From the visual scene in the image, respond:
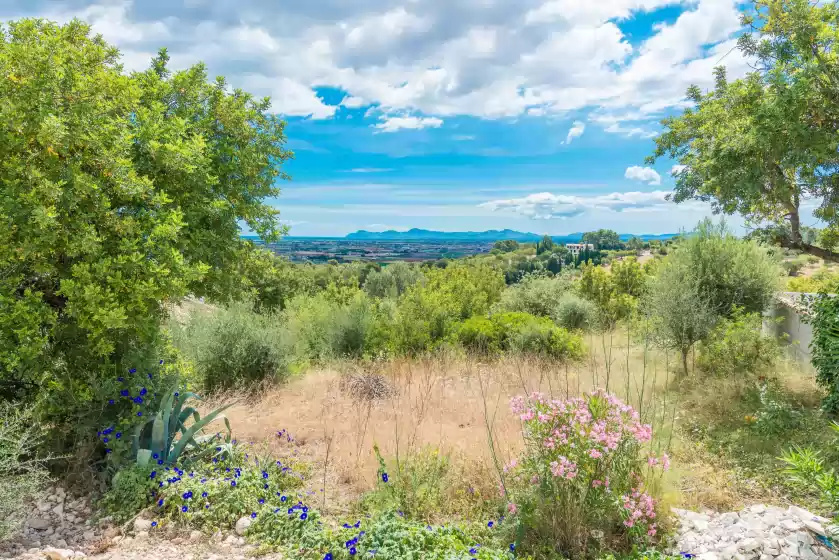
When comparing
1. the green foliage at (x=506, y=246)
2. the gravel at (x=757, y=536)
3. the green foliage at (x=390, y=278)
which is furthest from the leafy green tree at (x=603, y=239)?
the gravel at (x=757, y=536)

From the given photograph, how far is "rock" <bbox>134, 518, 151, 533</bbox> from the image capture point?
3525mm

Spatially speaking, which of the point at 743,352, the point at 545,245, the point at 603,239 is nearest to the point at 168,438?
the point at 743,352

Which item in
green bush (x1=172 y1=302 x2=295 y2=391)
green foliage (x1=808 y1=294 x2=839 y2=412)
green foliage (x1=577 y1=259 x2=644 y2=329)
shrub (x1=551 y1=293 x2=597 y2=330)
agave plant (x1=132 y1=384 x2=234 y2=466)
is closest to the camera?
agave plant (x1=132 y1=384 x2=234 y2=466)

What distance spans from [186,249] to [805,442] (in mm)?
7034

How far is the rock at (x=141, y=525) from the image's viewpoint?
353 cm

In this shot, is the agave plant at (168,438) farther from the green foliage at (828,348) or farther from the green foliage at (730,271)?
the green foliage at (730,271)

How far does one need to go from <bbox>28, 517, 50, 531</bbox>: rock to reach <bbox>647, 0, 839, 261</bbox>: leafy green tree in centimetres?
803

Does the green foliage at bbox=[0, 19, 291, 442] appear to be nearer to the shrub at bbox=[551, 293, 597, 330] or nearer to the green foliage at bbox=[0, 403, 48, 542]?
the green foliage at bbox=[0, 403, 48, 542]

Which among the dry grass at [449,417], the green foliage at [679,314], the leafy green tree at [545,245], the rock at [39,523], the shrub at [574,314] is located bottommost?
the dry grass at [449,417]

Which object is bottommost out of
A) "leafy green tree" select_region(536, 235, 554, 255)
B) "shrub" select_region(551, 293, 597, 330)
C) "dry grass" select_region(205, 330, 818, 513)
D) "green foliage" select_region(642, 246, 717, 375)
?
"dry grass" select_region(205, 330, 818, 513)

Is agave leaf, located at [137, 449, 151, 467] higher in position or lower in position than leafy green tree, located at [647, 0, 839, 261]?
lower

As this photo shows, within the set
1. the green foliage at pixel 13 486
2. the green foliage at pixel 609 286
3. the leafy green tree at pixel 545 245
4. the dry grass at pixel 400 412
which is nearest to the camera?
the green foliage at pixel 13 486

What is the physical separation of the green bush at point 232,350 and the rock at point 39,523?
3556 millimetres

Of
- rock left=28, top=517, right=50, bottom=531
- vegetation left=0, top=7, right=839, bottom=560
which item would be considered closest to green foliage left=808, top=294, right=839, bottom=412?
vegetation left=0, top=7, right=839, bottom=560
